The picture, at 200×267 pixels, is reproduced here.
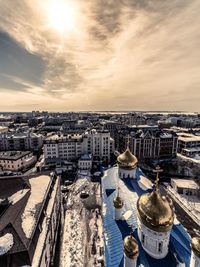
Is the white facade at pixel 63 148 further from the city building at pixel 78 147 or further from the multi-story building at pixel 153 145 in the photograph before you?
the multi-story building at pixel 153 145

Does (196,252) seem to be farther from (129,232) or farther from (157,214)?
(129,232)

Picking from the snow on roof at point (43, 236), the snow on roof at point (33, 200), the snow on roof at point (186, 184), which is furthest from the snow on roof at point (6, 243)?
the snow on roof at point (186, 184)

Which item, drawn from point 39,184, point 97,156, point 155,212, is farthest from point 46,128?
point 155,212

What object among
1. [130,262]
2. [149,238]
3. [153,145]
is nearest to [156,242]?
[149,238]

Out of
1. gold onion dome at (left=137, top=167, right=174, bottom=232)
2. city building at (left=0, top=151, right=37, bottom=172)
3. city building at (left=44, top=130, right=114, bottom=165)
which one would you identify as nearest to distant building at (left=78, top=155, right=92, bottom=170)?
city building at (left=44, top=130, right=114, bottom=165)

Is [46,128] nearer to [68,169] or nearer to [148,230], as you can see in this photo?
[68,169]

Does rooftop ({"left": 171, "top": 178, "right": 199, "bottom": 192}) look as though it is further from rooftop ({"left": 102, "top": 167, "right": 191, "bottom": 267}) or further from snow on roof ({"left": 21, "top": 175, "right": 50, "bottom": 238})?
snow on roof ({"left": 21, "top": 175, "right": 50, "bottom": 238})
